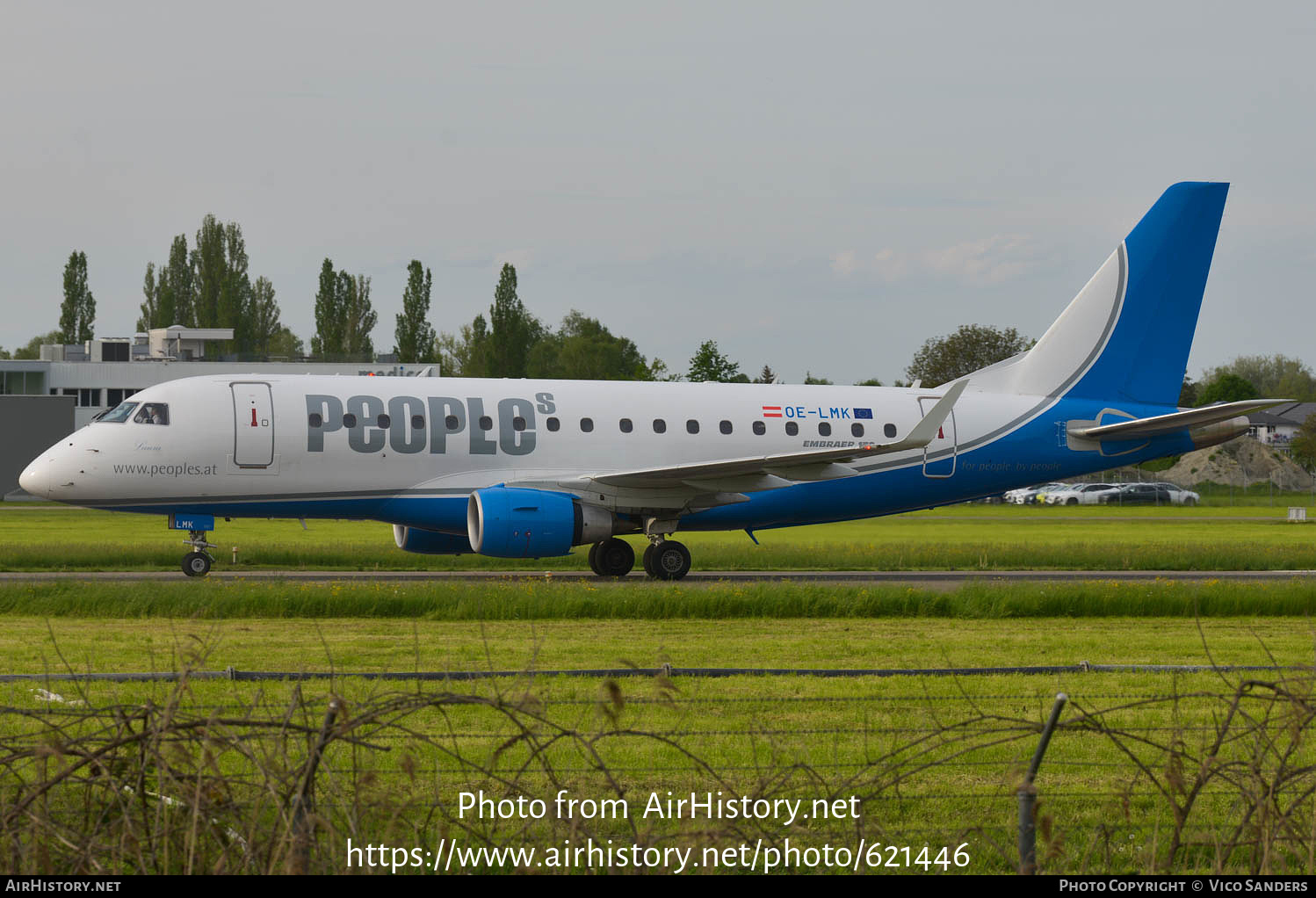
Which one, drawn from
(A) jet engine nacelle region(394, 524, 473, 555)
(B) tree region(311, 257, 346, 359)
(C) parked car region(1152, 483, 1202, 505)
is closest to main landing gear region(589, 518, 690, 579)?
(A) jet engine nacelle region(394, 524, 473, 555)

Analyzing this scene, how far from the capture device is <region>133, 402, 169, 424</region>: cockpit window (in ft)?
77.2

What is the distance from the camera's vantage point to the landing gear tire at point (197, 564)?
23.6 meters

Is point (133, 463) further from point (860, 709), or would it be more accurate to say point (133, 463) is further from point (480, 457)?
point (860, 709)

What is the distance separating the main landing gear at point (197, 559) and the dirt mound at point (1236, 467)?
93.4 meters

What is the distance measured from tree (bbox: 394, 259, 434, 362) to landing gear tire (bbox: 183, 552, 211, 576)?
83906 millimetres

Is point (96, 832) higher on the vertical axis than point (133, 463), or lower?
lower

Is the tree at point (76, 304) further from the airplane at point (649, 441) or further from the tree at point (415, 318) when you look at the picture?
the airplane at point (649, 441)

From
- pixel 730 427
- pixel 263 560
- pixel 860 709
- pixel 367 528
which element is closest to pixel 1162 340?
pixel 730 427

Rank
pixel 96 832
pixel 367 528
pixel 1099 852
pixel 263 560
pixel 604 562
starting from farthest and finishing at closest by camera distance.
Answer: pixel 367 528 < pixel 263 560 < pixel 604 562 < pixel 1099 852 < pixel 96 832

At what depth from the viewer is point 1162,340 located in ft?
97.3

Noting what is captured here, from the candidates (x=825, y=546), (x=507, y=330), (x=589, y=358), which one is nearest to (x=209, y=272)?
(x=507, y=330)

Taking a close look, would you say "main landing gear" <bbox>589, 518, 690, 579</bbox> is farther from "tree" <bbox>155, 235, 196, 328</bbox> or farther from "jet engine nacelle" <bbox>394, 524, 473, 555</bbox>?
"tree" <bbox>155, 235, 196, 328</bbox>

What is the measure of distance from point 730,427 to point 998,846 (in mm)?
19476

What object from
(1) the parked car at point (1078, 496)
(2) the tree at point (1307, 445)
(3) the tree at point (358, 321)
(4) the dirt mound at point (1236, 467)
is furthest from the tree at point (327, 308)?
(2) the tree at point (1307, 445)
